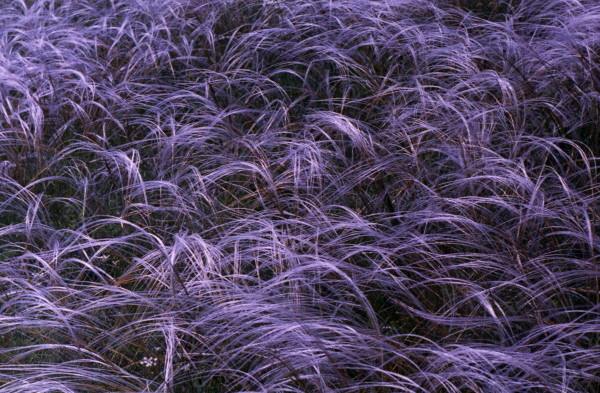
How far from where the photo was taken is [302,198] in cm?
297

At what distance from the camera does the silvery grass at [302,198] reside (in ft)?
7.40

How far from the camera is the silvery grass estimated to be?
2256 mm

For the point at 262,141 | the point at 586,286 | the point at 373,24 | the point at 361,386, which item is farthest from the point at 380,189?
the point at 373,24

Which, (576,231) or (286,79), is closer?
(576,231)

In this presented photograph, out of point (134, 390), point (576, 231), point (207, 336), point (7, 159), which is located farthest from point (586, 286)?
point (7, 159)

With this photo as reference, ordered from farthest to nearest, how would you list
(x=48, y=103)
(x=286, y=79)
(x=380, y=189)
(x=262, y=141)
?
1. (x=286, y=79)
2. (x=48, y=103)
3. (x=262, y=141)
4. (x=380, y=189)

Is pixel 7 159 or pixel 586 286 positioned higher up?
pixel 586 286

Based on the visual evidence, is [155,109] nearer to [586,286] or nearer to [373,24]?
[373,24]

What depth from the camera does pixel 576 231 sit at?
259 centimetres

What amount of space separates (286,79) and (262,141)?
0.86 metres

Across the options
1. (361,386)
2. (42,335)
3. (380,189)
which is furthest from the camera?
(380,189)

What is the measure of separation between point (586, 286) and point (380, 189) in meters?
0.79

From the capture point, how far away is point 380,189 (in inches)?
118

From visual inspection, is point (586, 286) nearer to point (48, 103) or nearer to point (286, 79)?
point (286, 79)
